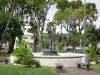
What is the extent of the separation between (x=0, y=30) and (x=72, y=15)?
1348 centimetres

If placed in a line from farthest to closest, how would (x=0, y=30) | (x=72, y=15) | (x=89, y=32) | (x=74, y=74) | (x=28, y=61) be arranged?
(x=89, y=32) < (x=72, y=15) < (x=0, y=30) < (x=28, y=61) < (x=74, y=74)

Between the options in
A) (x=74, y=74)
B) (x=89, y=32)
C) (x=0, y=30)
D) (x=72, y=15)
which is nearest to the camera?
(x=74, y=74)

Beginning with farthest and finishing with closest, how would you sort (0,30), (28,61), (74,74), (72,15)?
(72,15), (0,30), (28,61), (74,74)

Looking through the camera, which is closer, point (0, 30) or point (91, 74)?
point (91, 74)

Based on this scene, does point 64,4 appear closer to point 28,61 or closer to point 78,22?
point 78,22

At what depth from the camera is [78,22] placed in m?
41.1

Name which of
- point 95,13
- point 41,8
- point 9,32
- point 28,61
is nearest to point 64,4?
point 95,13

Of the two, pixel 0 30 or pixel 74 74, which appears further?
pixel 0 30

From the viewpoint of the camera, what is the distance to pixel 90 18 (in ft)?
137

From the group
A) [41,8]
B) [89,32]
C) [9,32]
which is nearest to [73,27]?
[89,32]

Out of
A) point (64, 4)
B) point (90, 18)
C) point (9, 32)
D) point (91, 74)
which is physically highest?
point (64, 4)

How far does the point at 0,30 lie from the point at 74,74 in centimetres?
2275

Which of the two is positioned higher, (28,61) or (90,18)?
(90,18)

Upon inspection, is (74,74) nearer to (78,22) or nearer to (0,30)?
(0,30)
